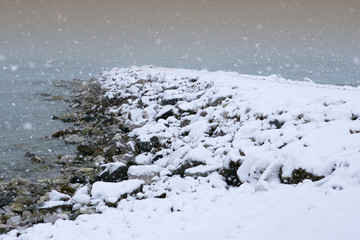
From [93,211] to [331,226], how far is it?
4.96 metres

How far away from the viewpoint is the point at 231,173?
7.64 meters

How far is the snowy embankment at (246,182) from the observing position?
5047mm

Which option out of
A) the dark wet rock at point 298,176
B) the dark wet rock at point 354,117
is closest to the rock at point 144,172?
the dark wet rock at point 298,176

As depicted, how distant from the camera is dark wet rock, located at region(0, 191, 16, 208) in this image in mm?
8067

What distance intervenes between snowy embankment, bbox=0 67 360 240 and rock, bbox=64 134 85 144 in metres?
4.83

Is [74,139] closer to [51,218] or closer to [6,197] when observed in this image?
[6,197]

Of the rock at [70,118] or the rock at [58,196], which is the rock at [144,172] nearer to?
the rock at [58,196]

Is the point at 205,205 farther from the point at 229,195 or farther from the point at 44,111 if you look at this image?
the point at 44,111

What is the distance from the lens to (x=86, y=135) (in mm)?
16344

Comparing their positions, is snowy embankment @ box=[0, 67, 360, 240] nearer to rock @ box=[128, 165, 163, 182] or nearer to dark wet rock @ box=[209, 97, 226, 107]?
rock @ box=[128, 165, 163, 182]

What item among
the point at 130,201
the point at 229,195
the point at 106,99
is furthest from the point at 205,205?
the point at 106,99

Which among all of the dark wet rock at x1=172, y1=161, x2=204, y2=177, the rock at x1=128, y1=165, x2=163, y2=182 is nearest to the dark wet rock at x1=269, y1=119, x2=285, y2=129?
the dark wet rock at x1=172, y1=161, x2=204, y2=177

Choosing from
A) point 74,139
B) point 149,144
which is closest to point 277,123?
point 149,144

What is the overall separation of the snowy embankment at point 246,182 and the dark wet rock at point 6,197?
1.39 meters
